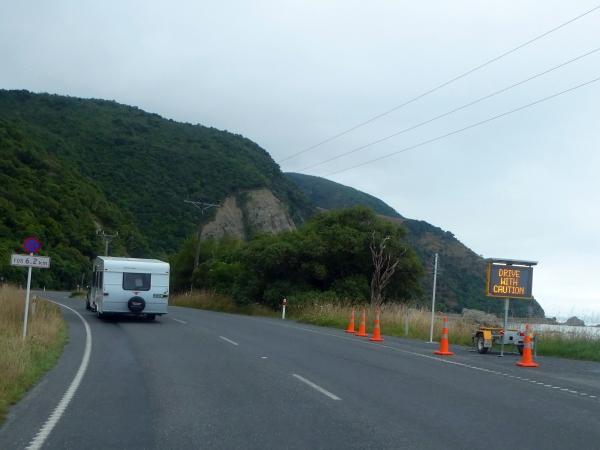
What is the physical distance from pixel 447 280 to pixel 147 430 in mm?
40980

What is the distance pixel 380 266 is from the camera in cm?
3947

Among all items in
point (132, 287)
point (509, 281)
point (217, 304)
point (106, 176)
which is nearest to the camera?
point (509, 281)

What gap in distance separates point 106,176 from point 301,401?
7930cm

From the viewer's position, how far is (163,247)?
80.6 m

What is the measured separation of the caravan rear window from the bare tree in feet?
51.0

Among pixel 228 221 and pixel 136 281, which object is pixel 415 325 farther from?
pixel 228 221

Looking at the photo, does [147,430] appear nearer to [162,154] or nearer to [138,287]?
[138,287]

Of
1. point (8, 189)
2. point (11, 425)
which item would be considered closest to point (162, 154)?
point (8, 189)

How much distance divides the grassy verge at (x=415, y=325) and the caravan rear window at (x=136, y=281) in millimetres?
9079

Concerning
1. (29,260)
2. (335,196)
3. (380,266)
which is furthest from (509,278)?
(335,196)

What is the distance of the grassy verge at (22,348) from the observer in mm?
10516

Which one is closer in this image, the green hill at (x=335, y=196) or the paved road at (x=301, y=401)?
the paved road at (x=301, y=401)

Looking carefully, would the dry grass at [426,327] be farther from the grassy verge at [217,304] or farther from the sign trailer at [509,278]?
the grassy verge at [217,304]

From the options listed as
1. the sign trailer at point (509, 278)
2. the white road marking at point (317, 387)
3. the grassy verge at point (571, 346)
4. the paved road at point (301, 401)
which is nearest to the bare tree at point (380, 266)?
the grassy verge at point (571, 346)
